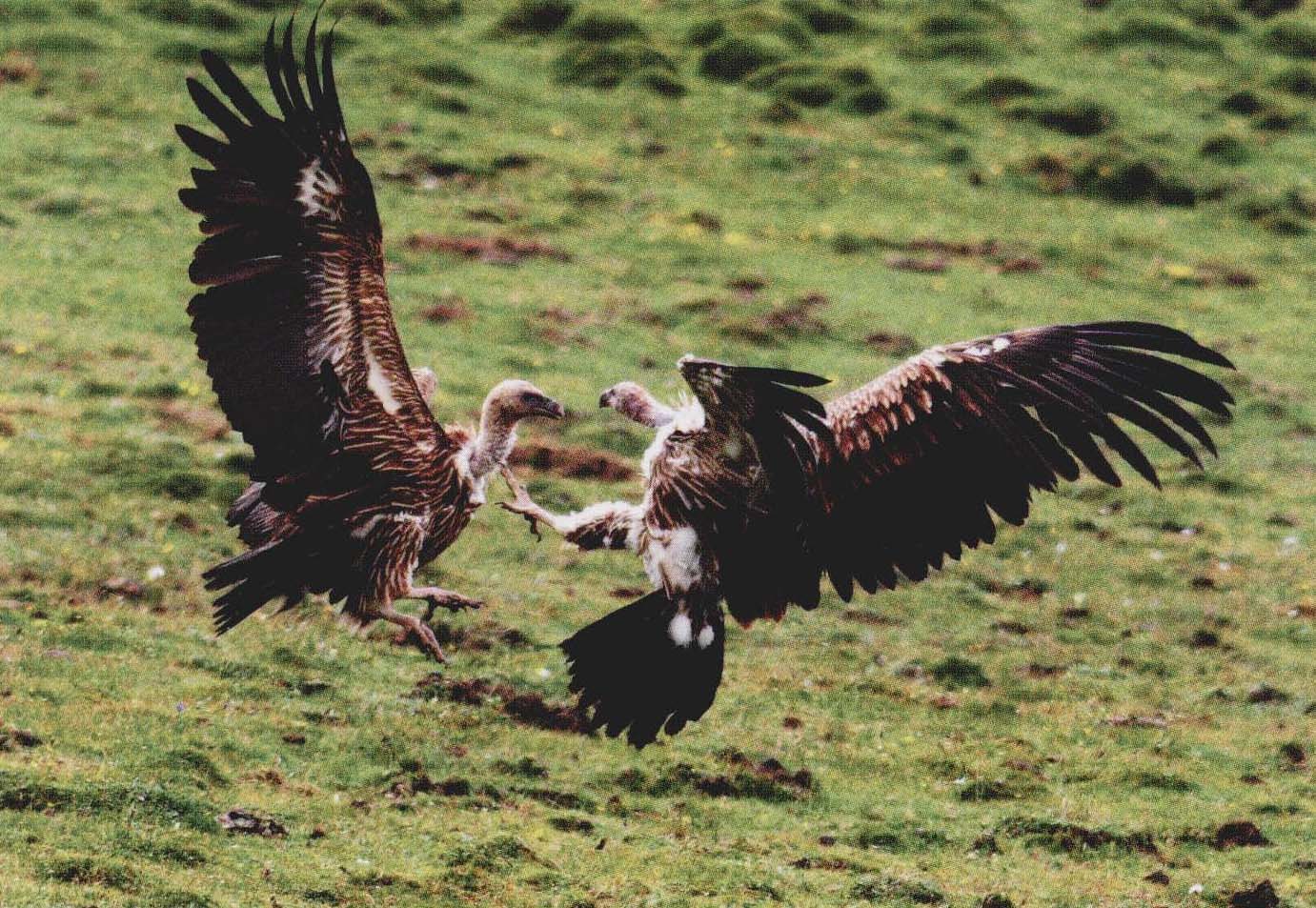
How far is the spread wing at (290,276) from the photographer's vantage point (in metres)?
9.50

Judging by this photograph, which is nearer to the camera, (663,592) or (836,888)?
(663,592)

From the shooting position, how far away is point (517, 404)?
975cm

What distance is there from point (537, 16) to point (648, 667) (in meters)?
26.1

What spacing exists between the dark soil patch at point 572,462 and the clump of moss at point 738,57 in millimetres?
15294

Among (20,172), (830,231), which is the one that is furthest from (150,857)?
(830,231)

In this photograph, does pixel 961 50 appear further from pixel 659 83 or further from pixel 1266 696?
pixel 1266 696

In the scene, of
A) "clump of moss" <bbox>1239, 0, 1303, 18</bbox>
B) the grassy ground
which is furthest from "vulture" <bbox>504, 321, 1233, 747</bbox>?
"clump of moss" <bbox>1239, 0, 1303, 18</bbox>

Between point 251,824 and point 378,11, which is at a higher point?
point 378,11

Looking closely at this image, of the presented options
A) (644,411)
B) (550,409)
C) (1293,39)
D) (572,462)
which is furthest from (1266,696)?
(1293,39)

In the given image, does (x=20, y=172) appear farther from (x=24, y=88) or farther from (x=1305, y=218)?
(x=1305, y=218)

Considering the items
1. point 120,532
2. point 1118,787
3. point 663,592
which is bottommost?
point 1118,787

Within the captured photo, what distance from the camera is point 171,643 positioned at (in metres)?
14.9

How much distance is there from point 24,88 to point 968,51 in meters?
15.7

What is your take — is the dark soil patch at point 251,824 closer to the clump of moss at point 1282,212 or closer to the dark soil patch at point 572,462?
the dark soil patch at point 572,462
